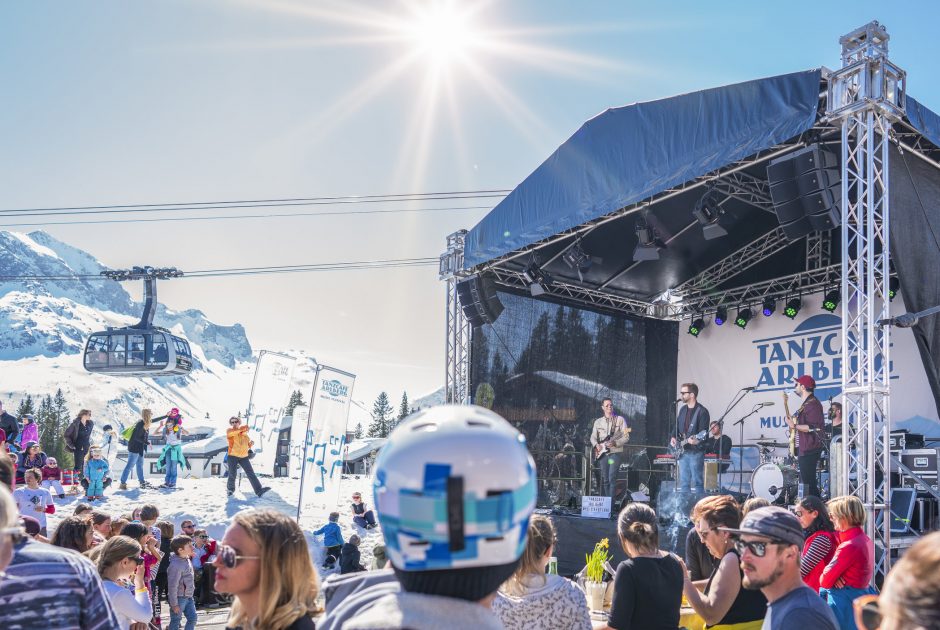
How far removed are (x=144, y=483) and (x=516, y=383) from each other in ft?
23.8

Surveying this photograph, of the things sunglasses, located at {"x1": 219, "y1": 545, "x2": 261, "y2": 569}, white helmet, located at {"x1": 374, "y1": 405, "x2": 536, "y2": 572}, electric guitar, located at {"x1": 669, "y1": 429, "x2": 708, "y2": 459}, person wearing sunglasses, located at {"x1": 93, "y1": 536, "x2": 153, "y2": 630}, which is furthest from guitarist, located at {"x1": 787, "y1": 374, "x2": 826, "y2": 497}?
white helmet, located at {"x1": 374, "y1": 405, "x2": 536, "y2": 572}

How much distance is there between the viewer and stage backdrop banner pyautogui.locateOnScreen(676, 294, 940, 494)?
10.4m

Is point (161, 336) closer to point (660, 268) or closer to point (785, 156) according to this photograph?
point (660, 268)

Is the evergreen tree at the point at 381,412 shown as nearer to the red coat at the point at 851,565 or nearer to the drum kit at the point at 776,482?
the drum kit at the point at 776,482

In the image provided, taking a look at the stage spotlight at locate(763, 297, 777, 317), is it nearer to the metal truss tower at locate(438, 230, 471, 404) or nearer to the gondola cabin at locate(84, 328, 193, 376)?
the metal truss tower at locate(438, 230, 471, 404)

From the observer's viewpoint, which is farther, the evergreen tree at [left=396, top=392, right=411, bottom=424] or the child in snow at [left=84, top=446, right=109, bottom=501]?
the evergreen tree at [left=396, top=392, right=411, bottom=424]

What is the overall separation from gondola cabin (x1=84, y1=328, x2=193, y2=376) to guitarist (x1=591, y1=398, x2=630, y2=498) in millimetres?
12134

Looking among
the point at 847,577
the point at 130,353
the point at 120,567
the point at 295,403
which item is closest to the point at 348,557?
the point at 120,567

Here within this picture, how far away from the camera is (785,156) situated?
7.57 meters

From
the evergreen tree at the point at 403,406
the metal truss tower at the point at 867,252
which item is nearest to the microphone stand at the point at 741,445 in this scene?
the metal truss tower at the point at 867,252

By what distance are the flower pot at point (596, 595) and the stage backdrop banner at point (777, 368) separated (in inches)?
321

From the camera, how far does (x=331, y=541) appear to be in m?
11.0

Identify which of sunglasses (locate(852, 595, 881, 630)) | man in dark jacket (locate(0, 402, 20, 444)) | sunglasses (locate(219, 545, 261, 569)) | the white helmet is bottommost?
man in dark jacket (locate(0, 402, 20, 444))

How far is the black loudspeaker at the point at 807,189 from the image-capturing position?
7266 millimetres
